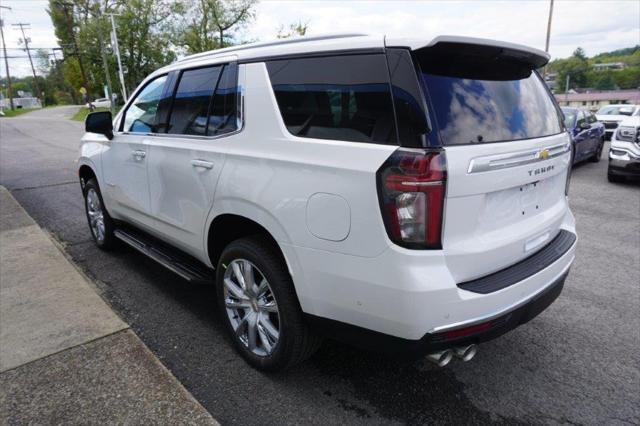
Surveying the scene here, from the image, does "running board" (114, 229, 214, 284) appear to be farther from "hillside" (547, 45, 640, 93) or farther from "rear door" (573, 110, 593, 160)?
"hillside" (547, 45, 640, 93)

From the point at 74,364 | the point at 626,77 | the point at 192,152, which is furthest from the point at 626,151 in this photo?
the point at 626,77

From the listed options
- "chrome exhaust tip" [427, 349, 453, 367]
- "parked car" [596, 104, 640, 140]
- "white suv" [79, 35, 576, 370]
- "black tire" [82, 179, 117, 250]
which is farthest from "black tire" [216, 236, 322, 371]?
"parked car" [596, 104, 640, 140]

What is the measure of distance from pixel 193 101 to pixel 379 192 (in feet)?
6.20

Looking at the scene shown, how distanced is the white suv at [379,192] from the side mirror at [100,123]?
1572mm

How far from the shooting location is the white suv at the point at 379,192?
193 centimetres

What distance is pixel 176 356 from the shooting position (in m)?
2.94

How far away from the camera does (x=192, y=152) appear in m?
3.03

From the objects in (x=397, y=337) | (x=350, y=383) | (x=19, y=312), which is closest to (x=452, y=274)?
(x=397, y=337)

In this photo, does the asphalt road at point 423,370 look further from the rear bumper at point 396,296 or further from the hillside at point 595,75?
the hillside at point 595,75

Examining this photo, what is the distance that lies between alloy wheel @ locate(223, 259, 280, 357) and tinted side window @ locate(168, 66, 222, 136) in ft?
3.23

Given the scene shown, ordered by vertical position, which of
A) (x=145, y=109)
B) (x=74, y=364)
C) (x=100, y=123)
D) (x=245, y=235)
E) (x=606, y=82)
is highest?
(x=145, y=109)

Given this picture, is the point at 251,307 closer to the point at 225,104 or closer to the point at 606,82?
the point at 225,104

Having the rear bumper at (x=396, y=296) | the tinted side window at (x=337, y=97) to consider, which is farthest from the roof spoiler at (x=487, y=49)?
the rear bumper at (x=396, y=296)

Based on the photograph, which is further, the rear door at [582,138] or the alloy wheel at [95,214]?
the rear door at [582,138]
